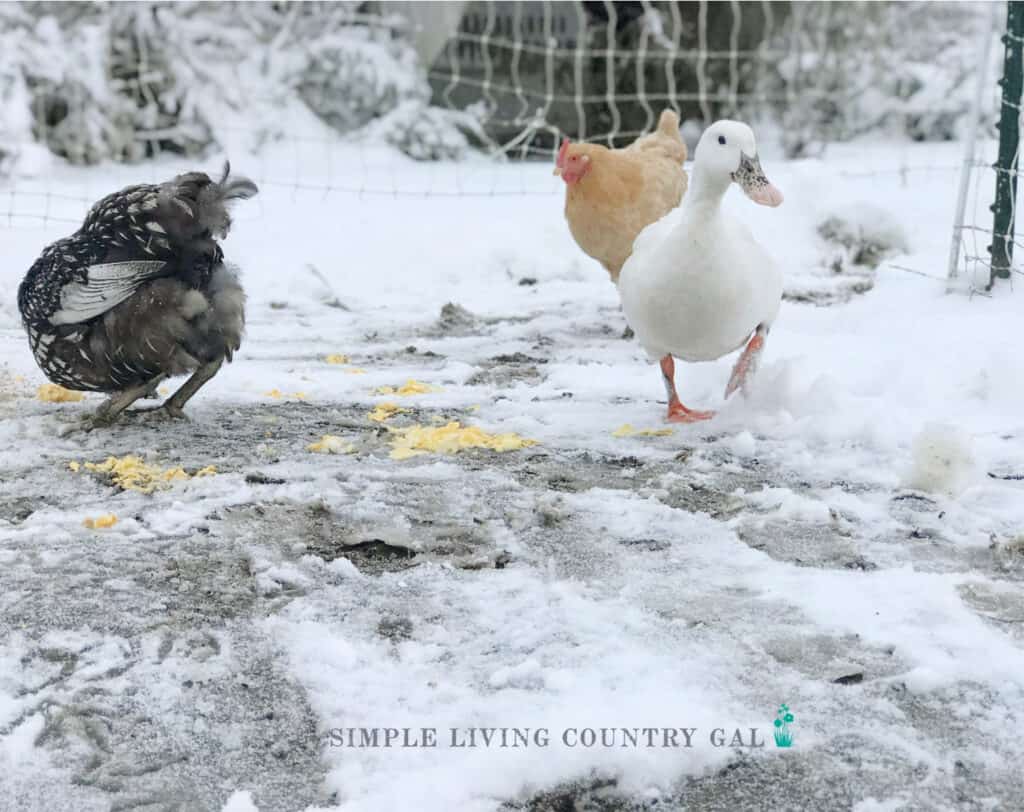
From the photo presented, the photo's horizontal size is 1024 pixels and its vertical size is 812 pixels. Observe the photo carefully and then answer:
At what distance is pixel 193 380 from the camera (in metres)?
4.10

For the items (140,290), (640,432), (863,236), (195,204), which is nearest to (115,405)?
(140,290)

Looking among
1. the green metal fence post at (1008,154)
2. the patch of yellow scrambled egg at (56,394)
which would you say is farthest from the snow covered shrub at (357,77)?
the patch of yellow scrambled egg at (56,394)

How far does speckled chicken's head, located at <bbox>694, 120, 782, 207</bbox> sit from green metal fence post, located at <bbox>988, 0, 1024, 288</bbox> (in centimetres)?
197

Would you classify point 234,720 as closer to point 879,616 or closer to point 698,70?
point 879,616

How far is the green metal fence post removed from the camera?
16.8ft

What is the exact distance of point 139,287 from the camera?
3.83 m

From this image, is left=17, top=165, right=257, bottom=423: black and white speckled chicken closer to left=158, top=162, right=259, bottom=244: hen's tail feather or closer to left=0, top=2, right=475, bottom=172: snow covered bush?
left=158, top=162, right=259, bottom=244: hen's tail feather

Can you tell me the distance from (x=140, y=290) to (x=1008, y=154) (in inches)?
144

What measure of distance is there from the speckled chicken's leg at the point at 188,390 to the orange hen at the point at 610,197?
1.87 meters

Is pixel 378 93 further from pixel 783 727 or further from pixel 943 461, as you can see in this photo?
pixel 783 727

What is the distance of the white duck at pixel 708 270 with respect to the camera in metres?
3.68

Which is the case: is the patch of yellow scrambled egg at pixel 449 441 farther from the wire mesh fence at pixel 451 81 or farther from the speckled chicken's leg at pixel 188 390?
the wire mesh fence at pixel 451 81

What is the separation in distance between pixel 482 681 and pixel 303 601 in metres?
0.55

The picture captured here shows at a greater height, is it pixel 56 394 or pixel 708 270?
pixel 708 270
